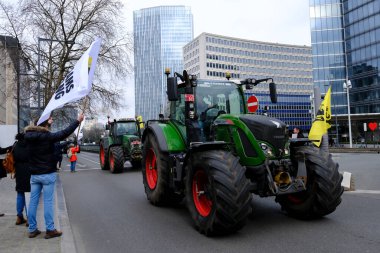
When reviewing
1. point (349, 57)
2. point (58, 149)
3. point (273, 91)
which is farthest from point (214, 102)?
point (349, 57)

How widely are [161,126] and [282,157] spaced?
306 cm

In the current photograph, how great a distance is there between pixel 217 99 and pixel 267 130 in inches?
70.8

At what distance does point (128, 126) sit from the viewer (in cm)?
1794

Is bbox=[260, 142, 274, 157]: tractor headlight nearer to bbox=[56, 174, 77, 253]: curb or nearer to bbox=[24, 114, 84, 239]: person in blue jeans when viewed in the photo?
bbox=[24, 114, 84, 239]: person in blue jeans

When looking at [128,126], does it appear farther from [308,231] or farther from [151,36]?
[151,36]

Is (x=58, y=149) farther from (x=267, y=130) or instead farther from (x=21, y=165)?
(x=267, y=130)

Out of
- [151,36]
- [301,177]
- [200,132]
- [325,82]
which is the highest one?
[151,36]

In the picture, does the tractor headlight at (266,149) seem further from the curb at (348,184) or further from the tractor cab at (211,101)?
the curb at (348,184)

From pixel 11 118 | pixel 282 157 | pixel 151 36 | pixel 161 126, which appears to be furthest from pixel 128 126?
pixel 11 118

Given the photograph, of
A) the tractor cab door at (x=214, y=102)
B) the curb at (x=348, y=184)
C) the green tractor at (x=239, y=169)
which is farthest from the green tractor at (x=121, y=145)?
the tractor cab door at (x=214, y=102)

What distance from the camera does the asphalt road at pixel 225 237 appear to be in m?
4.97

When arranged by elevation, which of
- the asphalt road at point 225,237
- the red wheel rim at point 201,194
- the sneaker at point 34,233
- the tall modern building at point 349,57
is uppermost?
the tall modern building at point 349,57

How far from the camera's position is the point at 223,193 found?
5062mm

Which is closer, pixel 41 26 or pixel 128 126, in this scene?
pixel 128 126
